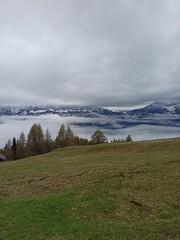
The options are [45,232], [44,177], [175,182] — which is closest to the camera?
[45,232]

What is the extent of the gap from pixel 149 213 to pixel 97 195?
4.60 m

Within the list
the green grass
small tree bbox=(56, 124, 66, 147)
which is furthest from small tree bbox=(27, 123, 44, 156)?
the green grass

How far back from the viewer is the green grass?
42.0 feet

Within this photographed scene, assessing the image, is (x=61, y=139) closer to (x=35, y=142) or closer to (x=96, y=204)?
(x=35, y=142)

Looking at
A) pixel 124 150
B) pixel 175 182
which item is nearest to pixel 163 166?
pixel 175 182

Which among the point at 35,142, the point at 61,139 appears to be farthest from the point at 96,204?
the point at 35,142

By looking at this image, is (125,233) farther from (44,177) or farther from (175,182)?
(44,177)

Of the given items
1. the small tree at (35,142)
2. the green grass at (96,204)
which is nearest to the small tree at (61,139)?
the small tree at (35,142)

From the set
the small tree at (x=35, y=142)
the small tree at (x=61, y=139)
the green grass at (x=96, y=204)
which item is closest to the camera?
the green grass at (x=96, y=204)

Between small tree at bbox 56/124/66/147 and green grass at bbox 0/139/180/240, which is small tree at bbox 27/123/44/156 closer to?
small tree at bbox 56/124/66/147

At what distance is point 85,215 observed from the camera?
15258 mm

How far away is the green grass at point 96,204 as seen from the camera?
1281 centimetres

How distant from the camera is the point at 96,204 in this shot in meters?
16.7

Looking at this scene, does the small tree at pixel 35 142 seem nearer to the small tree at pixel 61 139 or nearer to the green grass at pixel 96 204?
the small tree at pixel 61 139
